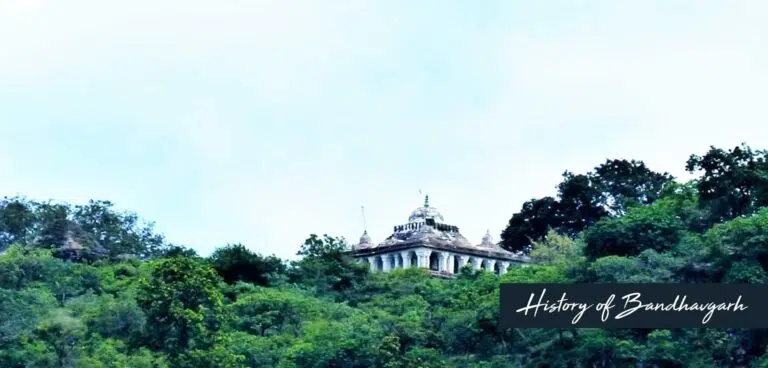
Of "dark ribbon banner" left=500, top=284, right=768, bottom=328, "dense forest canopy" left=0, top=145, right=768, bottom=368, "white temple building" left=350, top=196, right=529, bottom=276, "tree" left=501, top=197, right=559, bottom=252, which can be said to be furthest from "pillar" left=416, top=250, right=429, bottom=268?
"dark ribbon banner" left=500, top=284, right=768, bottom=328

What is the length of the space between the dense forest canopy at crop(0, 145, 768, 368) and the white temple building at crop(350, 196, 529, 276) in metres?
7.66

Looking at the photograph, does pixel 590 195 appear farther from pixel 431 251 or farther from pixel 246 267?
pixel 246 267

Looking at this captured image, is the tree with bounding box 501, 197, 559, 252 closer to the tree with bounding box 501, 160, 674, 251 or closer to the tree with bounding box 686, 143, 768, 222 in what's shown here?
the tree with bounding box 501, 160, 674, 251

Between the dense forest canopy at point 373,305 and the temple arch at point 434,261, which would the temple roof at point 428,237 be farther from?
the dense forest canopy at point 373,305

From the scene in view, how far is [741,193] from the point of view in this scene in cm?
4078

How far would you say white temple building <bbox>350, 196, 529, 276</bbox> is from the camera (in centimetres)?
5781

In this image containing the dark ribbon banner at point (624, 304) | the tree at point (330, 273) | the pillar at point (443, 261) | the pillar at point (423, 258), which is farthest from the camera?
the pillar at point (443, 261)

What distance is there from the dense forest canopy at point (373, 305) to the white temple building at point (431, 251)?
Answer: 25.1ft

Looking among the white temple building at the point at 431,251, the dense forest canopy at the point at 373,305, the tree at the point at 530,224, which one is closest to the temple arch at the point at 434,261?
the white temple building at the point at 431,251

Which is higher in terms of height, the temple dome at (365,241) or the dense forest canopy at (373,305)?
the temple dome at (365,241)

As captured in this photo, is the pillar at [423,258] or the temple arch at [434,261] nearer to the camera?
the pillar at [423,258]

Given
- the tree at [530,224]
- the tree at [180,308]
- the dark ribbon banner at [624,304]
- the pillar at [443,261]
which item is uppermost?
the tree at [530,224]

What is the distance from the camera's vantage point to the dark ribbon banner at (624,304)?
31703mm

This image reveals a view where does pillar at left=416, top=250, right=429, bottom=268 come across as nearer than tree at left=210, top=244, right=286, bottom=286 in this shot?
No
